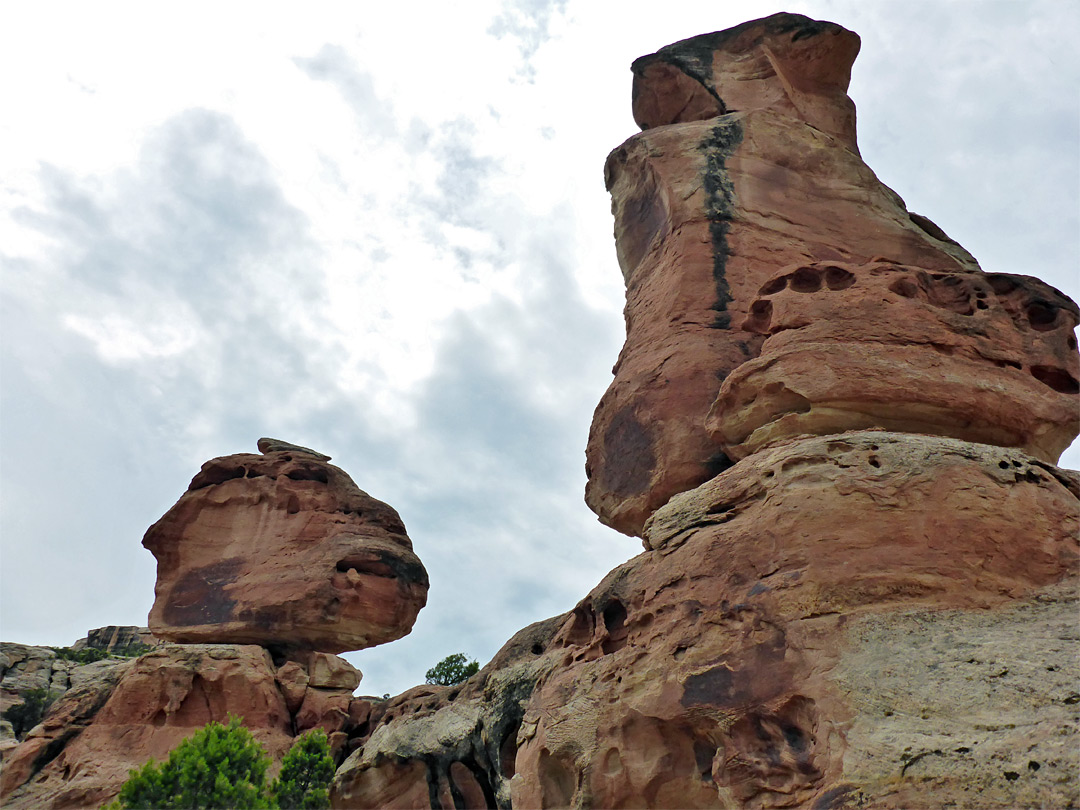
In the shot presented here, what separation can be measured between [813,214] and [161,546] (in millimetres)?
17075

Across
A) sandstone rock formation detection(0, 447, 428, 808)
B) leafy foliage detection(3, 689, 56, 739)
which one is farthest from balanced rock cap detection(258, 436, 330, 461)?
leafy foliage detection(3, 689, 56, 739)

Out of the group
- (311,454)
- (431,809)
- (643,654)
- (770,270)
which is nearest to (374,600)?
(311,454)

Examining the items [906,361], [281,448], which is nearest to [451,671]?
[281,448]

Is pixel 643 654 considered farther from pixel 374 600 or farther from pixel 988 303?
pixel 374 600

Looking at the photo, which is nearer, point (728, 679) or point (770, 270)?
point (728, 679)

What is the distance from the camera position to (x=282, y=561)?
21469 mm

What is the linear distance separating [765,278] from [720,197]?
1.43 metres

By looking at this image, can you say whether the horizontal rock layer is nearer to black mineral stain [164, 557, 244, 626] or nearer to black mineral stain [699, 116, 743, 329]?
black mineral stain [699, 116, 743, 329]

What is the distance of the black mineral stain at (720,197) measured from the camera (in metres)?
12.2

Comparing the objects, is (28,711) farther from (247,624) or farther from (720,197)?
(720,197)

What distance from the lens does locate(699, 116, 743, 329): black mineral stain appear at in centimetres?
1222

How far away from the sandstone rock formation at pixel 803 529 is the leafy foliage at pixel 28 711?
17139 millimetres

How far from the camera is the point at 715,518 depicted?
855cm

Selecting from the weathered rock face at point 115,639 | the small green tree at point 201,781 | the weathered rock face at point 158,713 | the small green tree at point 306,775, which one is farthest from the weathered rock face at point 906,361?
the weathered rock face at point 115,639
